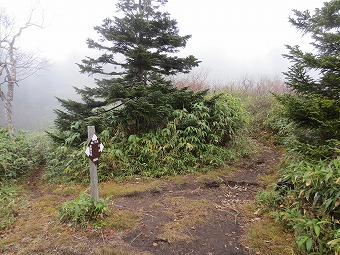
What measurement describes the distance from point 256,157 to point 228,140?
89cm

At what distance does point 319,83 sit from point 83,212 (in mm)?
4633

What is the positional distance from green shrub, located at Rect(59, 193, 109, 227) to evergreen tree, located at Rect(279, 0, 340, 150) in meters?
3.44

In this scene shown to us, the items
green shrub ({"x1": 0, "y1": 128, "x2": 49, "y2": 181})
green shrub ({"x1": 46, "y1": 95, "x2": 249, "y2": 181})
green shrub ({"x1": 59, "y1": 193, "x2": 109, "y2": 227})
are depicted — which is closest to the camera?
green shrub ({"x1": 59, "y1": 193, "x2": 109, "y2": 227})

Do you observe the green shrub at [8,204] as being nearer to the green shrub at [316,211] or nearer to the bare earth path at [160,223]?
the bare earth path at [160,223]

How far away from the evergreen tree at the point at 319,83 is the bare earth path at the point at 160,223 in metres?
1.59

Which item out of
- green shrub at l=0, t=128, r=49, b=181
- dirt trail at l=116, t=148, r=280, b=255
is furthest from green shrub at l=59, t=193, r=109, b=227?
green shrub at l=0, t=128, r=49, b=181

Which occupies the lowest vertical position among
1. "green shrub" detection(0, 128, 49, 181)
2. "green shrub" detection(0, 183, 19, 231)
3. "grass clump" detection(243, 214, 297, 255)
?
"grass clump" detection(243, 214, 297, 255)

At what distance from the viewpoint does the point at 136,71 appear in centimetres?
645

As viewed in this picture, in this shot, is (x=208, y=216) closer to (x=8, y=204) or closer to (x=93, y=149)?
(x=93, y=149)

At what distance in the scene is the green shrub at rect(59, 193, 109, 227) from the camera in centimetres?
317

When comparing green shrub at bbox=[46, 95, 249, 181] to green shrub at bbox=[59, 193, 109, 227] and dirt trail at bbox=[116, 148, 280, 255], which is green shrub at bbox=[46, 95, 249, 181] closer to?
dirt trail at bbox=[116, 148, 280, 255]

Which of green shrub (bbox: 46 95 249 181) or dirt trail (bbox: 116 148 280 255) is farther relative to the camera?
green shrub (bbox: 46 95 249 181)

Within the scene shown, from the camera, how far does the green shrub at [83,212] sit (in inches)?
125

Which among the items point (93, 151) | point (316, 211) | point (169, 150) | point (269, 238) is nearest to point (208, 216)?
point (269, 238)
